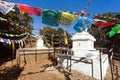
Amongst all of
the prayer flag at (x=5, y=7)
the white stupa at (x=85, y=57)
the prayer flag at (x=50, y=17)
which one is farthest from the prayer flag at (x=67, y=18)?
the white stupa at (x=85, y=57)

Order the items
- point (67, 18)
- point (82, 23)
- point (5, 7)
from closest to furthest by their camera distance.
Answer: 1. point (5, 7)
2. point (67, 18)
3. point (82, 23)

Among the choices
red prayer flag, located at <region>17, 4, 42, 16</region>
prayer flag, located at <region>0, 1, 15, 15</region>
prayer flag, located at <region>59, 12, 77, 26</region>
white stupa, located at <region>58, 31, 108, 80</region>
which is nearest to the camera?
prayer flag, located at <region>0, 1, 15, 15</region>

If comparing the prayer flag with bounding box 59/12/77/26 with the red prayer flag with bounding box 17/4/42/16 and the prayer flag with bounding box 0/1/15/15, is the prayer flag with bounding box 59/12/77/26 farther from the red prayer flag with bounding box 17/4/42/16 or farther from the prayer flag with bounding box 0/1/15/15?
the prayer flag with bounding box 0/1/15/15

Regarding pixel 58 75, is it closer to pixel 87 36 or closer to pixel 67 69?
pixel 67 69

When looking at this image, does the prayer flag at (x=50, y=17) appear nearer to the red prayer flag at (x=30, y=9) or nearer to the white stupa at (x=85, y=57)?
the red prayer flag at (x=30, y=9)

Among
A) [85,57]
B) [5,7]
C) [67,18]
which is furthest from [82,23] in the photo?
[5,7]

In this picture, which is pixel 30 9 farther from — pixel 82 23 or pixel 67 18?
pixel 82 23

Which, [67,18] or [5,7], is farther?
[67,18]

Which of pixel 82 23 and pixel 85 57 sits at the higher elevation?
pixel 82 23

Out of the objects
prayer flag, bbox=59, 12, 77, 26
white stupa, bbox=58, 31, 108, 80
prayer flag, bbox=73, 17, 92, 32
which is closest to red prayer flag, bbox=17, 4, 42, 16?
prayer flag, bbox=59, 12, 77, 26

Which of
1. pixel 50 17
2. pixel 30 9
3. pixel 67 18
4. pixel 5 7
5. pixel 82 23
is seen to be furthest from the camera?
pixel 82 23

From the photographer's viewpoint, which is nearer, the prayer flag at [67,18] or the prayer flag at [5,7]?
the prayer flag at [5,7]

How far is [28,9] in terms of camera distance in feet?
37.9

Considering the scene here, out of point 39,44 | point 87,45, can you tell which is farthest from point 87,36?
point 39,44
